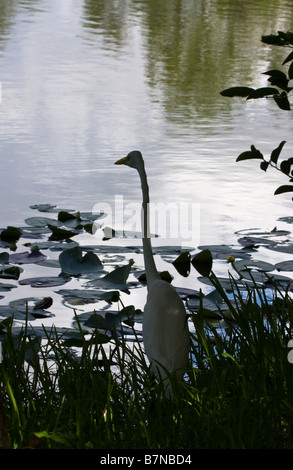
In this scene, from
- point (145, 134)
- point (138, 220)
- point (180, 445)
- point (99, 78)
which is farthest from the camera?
point (99, 78)

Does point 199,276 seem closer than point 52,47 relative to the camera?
Yes

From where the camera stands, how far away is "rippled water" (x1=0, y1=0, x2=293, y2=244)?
145 inches

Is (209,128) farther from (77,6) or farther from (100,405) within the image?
(77,6)

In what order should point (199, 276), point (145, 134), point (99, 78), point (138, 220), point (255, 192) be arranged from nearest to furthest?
point (199, 276) → point (138, 220) → point (255, 192) → point (145, 134) → point (99, 78)

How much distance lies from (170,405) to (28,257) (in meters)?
1.27

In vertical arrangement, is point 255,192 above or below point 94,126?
below

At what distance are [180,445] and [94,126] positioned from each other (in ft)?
11.7

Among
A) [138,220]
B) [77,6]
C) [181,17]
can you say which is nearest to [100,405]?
[138,220]

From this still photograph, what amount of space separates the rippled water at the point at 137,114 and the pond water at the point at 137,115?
1 centimetres

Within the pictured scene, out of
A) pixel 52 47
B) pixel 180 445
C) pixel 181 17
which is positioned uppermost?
pixel 181 17

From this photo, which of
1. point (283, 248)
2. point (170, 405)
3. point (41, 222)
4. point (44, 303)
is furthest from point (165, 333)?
point (41, 222)

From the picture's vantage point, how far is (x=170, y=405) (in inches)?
64.9

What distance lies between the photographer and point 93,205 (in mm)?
3459

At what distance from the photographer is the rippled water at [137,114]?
368 centimetres
